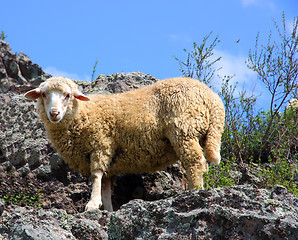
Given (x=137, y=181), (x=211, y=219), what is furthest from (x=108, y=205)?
(x=211, y=219)

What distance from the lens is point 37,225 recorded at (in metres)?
3.31

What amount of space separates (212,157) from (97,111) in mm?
1944

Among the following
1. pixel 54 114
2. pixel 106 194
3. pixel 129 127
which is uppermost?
pixel 54 114

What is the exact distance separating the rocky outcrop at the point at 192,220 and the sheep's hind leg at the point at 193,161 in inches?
85.4

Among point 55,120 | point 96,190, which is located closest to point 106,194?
point 96,190

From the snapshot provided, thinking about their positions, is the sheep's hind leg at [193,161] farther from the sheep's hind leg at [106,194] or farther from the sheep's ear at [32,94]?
the sheep's ear at [32,94]

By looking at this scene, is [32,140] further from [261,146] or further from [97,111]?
[261,146]

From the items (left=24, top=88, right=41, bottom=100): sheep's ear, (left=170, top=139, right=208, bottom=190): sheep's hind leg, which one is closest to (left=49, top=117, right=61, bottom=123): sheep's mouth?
(left=24, top=88, right=41, bottom=100): sheep's ear

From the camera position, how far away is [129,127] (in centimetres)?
594

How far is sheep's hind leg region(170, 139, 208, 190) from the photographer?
5.55 metres

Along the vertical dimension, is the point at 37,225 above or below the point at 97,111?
below

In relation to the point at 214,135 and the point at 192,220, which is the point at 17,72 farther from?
the point at 192,220

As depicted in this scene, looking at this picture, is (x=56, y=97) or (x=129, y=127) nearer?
(x=56, y=97)

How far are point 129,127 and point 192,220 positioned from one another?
10.1ft
